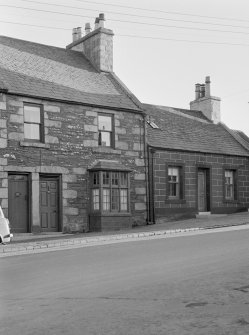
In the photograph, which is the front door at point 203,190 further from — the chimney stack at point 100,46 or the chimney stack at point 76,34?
the chimney stack at point 76,34

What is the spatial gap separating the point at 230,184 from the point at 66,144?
1100 cm

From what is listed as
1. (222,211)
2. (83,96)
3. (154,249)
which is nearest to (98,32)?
(83,96)

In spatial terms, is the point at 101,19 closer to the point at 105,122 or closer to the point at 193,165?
the point at 105,122

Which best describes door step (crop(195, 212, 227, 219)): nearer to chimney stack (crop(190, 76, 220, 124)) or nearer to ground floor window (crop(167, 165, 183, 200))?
ground floor window (crop(167, 165, 183, 200))

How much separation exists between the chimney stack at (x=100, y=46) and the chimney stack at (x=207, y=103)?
26.8 ft

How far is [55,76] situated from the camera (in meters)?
23.1

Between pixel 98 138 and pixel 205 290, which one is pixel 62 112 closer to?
pixel 98 138

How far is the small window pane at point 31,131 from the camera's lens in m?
20.8

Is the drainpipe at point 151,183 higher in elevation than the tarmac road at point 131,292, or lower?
higher

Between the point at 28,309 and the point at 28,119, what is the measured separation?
575 inches

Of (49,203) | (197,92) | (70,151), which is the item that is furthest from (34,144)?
(197,92)

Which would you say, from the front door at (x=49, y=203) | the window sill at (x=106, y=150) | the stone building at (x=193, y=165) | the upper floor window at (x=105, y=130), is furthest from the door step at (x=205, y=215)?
the front door at (x=49, y=203)

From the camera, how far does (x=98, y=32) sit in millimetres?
25562

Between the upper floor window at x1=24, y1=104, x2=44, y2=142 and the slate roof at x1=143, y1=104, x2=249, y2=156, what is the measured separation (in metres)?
6.06
